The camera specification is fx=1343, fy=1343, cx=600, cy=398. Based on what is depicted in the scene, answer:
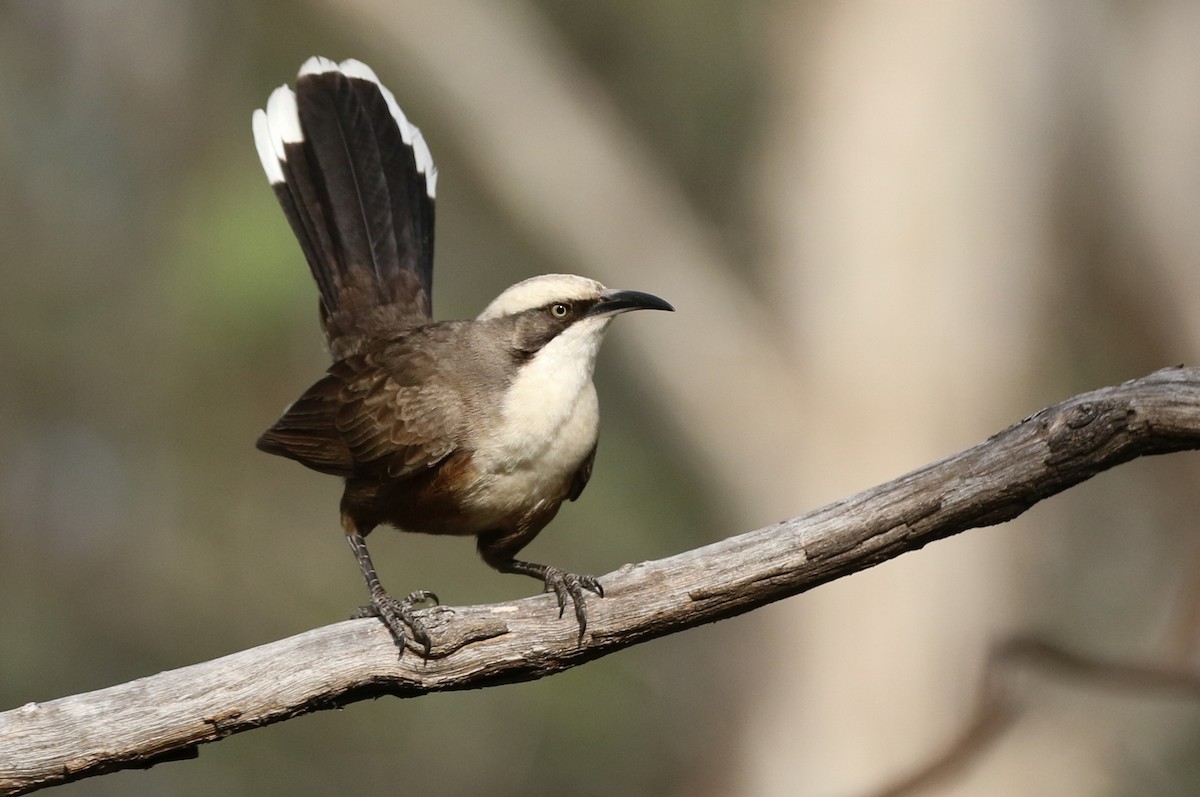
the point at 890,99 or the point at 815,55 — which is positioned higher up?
the point at 815,55

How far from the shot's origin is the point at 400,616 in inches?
145

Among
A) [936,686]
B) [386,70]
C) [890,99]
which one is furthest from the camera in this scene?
[386,70]

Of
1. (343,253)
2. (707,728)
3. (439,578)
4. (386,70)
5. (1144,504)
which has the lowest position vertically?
(707,728)

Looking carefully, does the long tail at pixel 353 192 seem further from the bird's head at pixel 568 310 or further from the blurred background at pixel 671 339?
the blurred background at pixel 671 339

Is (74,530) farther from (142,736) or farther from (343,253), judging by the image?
(142,736)

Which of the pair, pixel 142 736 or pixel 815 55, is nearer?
pixel 142 736

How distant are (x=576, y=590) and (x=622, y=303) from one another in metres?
1.13

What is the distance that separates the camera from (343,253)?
18.5ft

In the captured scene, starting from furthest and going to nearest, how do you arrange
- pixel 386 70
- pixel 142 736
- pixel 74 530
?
pixel 74 530 → pixel 386 70 → pixel 142 736

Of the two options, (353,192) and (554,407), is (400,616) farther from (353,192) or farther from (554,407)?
(353,192)

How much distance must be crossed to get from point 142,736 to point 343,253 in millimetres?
2675

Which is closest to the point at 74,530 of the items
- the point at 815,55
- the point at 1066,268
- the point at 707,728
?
the point at 707,728

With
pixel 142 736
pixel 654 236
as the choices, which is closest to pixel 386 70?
pixel 654 236

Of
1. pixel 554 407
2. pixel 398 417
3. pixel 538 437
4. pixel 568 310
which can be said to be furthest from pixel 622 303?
pixel 398 417
